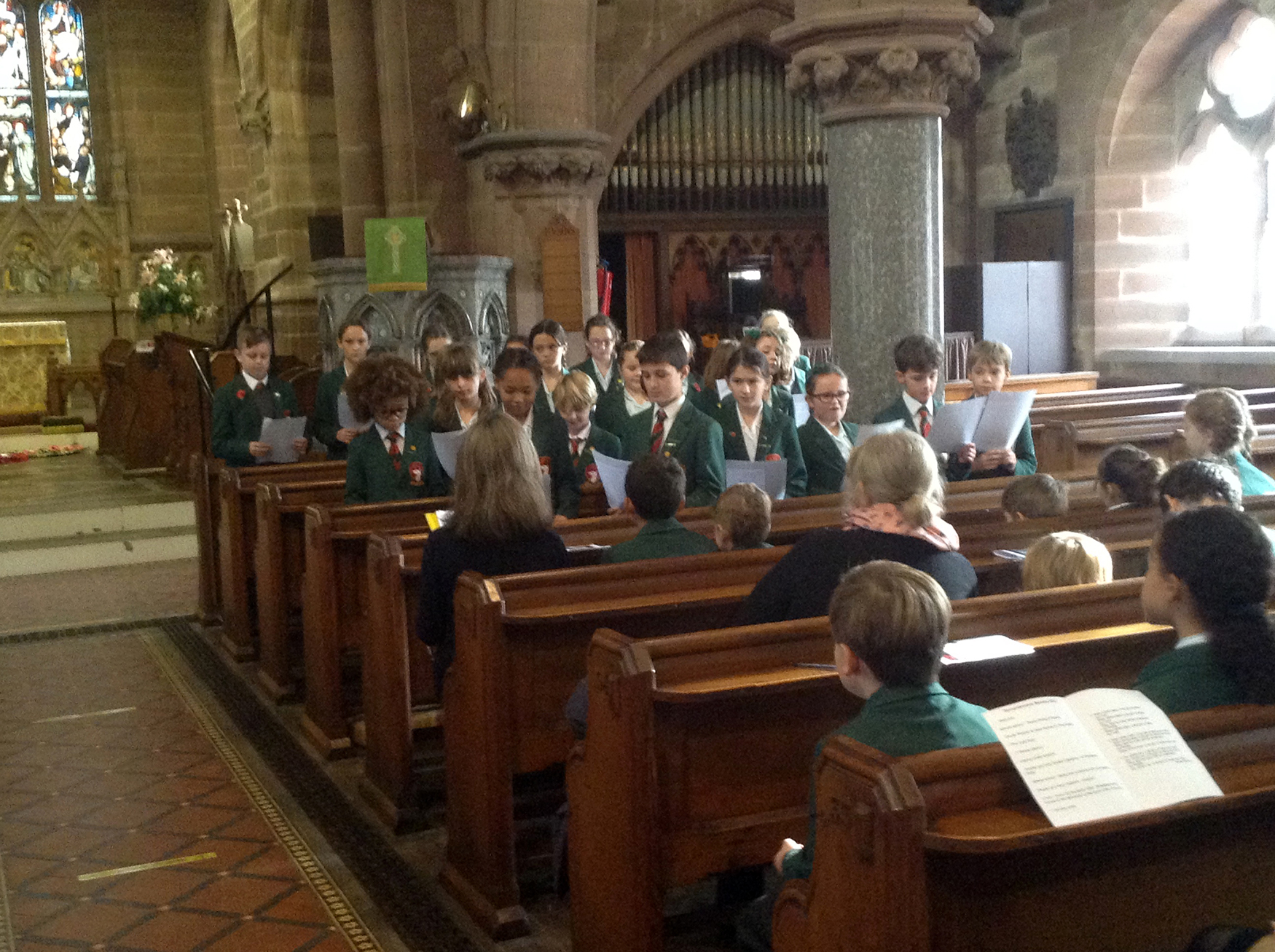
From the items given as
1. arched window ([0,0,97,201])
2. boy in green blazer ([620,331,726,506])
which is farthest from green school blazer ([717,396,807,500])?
arched window ([0,0,97,201])

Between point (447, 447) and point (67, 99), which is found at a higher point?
point (67, 99)

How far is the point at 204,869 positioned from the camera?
3.87 metres

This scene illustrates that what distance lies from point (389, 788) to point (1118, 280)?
828 cm

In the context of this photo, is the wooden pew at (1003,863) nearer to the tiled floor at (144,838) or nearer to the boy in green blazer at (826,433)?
the tiled floor at (144,838)

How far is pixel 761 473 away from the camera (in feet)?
15.9

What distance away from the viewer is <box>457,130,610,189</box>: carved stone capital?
1031cm

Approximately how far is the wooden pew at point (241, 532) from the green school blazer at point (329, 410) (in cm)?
32

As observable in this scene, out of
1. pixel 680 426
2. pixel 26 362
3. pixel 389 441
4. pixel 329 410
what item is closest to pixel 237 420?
pixel 329 410

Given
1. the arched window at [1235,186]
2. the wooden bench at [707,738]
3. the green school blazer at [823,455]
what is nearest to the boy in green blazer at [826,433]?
the green school blazer at [823,455]

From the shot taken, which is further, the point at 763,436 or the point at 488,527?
the point at 763,436

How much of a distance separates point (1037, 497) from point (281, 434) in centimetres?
397

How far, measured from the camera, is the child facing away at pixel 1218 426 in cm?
427

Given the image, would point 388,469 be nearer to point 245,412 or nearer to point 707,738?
point 245,412

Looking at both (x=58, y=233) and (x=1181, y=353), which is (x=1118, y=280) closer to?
(x=1181, y=353)
